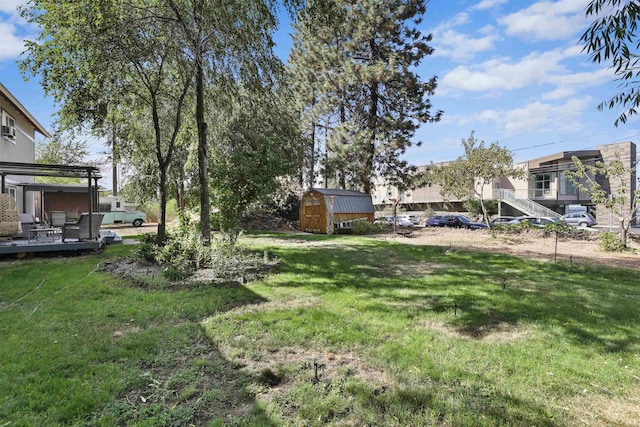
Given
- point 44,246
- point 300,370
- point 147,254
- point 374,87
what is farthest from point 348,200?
point 300,370

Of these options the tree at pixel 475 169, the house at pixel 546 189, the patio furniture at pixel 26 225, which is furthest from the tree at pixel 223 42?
the house at pixel 546 189

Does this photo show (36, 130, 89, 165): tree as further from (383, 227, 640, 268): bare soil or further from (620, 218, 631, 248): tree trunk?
(620, 218, 631, 248): tree trunk

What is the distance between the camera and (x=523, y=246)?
1268 centimetres

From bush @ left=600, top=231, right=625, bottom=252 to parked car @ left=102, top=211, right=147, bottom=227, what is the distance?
27752mm

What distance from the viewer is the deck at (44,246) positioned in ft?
27.5

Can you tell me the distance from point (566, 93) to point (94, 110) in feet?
66.0

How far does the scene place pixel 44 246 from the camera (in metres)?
8.75

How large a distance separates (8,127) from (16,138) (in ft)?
5.84

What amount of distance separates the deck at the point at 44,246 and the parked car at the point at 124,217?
17.6 m

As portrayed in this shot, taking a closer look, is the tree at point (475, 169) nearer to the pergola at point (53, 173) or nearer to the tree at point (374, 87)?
the tree at point (374, 87)

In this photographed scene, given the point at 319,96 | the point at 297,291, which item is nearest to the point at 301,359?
the point at 297,291

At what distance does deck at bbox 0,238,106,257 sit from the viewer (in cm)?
837

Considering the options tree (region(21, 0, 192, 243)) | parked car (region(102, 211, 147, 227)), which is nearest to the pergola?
tree (region(21, 0, 192, 243))

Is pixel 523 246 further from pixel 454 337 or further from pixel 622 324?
pixel 454 337
